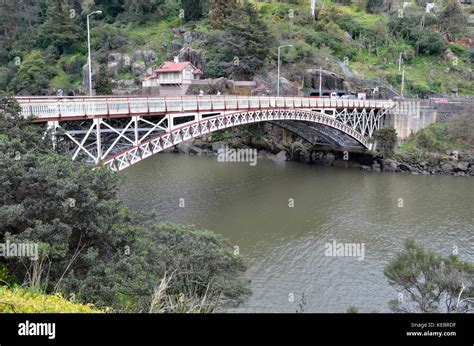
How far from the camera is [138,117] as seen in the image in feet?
60.3

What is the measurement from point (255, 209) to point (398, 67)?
3786 cm

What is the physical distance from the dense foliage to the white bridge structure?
9.27ft

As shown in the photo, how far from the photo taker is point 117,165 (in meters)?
17.3

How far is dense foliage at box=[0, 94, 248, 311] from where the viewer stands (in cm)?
823

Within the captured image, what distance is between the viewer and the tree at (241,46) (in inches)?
1812

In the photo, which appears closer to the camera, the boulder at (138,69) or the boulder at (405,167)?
the boulder at (405,167)

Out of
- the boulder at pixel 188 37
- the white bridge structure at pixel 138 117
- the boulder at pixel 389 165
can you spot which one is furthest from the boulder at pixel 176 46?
the boulder at pixel 389 165

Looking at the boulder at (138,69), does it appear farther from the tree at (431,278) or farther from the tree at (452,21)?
the tree at (431,278)

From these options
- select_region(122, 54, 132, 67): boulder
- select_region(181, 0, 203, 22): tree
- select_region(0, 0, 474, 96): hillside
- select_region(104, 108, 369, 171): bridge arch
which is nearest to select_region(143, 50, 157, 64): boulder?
select_region(0, 0, 474, 96): hillside

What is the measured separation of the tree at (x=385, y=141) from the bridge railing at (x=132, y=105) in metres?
11.4

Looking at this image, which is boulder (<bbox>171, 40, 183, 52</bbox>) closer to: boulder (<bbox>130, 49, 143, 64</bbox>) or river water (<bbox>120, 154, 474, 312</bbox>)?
boulder (<bbox>130, 49, 143, 64</bbox>)
